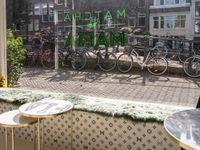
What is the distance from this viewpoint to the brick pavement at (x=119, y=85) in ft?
8.50

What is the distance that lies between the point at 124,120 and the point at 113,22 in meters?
0.92

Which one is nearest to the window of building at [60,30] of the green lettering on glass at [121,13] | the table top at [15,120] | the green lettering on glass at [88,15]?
the green lettering on glass at [88,15]

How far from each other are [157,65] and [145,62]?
119 mm

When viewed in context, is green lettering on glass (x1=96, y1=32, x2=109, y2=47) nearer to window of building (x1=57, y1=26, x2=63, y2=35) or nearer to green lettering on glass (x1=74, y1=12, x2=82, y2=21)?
green lettering on glass (x1=74, y1=12, x2=82, y2=21)

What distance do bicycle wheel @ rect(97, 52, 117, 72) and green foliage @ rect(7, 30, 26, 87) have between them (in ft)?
3.62

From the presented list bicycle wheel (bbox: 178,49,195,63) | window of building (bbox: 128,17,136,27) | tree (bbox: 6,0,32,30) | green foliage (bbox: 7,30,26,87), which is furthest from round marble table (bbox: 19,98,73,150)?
green foliage (bbox: 7,30,26,87)

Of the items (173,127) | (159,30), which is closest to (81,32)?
(159,30)

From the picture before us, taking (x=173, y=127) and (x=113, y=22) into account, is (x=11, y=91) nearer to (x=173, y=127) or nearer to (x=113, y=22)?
(x=113, y=22)

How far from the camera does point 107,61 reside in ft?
9.52

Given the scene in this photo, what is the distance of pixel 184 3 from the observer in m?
2.33

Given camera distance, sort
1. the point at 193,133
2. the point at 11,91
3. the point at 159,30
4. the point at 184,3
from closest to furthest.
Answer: the point at 193,133, the point at 184,3, the point at 159,30, the point at 11,91

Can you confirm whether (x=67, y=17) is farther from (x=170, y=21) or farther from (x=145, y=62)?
(x=170, y=21)

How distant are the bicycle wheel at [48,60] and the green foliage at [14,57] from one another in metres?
0.44

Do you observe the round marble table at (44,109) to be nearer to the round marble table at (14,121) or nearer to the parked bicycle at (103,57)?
the round marble table at (14,121)
